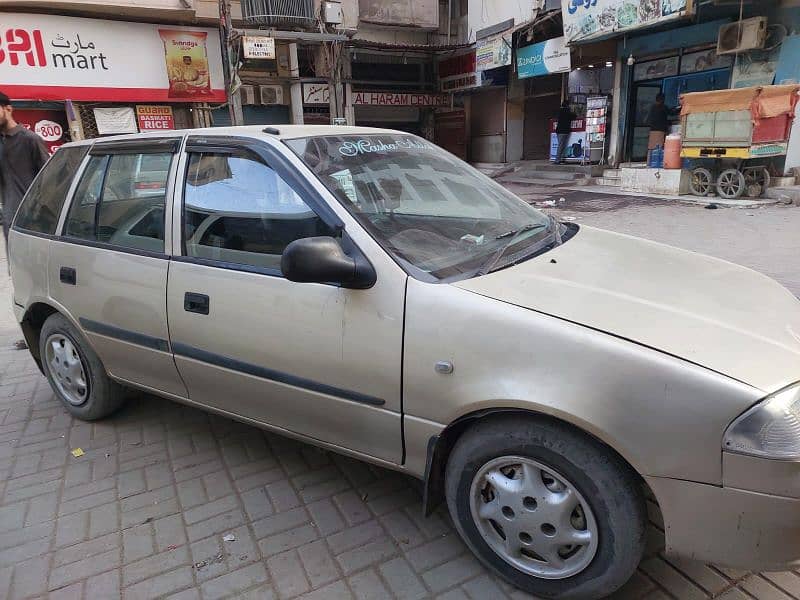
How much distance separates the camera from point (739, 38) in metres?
12.0

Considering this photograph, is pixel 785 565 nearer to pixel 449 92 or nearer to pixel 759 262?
pixel 759 262

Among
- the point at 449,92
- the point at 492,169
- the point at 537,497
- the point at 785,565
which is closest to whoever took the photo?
the point at 785,565

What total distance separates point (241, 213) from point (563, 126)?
16.8m

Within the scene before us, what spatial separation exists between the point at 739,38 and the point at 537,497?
1351 centimetres

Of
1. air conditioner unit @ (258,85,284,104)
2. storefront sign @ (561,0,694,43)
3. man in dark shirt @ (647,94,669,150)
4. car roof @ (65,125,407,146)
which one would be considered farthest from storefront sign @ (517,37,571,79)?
car roof @ (65,125,407,146)

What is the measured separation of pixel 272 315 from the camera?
8.06 feet

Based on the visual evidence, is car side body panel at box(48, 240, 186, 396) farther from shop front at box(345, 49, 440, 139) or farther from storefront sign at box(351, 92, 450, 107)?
storefront sign at box(351, 92, 450, 107)

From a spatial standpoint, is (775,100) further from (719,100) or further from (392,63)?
(392,63)

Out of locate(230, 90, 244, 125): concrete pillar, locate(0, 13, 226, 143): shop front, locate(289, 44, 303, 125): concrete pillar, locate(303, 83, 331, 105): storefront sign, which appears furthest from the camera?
locate(303, 83, 331, 105): storefront sign

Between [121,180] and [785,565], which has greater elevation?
[121,180]

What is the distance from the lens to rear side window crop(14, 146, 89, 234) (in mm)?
3473

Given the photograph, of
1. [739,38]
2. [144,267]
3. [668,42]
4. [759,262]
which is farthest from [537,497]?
[668,42]

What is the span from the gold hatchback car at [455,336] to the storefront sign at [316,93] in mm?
17069

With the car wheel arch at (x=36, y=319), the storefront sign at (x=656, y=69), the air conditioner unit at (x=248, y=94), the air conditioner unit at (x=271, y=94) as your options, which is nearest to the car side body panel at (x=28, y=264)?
the car wheel arch at (x=36, y=319)
